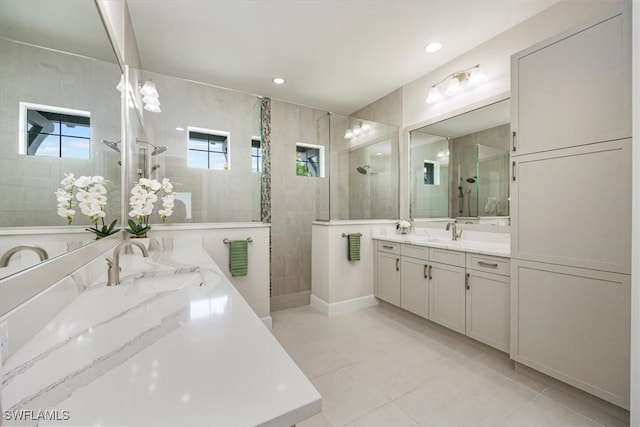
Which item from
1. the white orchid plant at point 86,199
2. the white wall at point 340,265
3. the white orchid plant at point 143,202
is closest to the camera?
the white orchid plant at point 86,199

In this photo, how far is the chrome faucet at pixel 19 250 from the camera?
0.57 metres

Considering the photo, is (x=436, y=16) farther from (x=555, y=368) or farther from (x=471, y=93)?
(x=555, y=368)

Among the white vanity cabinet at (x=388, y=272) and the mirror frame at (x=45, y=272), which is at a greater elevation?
the mirror frame at (x=45, y=272)

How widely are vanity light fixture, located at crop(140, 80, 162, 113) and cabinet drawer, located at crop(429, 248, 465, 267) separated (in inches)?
118

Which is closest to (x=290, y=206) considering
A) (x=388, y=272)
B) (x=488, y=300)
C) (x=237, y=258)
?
(x=237, y=258)

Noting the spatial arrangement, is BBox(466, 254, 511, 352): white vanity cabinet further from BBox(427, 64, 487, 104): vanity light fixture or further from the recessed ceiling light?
the recessed ceiling light

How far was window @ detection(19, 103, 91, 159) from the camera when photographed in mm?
682

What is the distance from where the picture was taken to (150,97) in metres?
2.56

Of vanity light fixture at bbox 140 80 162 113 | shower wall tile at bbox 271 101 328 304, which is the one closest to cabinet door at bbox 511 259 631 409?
shower wall tile at bbox 271 101 328 304

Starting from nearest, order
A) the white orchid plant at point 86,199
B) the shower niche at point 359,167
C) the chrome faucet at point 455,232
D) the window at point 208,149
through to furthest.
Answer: the white orchid plant at point 86,199, the window at point 208,149, the chrome faucet at point 455,232, the shower niche at point 359,167

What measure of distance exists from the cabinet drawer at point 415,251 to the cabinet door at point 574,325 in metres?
0.82

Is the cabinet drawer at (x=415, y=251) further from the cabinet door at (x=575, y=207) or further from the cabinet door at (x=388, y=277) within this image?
the cabinet door at (x=575, y=207)

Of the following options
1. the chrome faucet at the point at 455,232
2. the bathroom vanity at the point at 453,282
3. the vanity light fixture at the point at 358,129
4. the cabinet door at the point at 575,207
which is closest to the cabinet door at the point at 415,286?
the bathroom vanity at the point at 453,282

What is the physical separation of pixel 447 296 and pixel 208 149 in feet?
8.91
